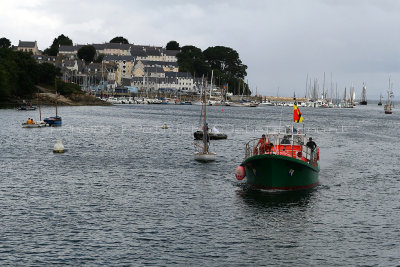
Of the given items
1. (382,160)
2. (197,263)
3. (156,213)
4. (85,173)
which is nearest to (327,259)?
(197,263)

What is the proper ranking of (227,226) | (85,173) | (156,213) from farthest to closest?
(85,173) → (156,213) → (227,226)

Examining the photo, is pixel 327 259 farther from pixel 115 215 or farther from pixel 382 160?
pixel 382 160

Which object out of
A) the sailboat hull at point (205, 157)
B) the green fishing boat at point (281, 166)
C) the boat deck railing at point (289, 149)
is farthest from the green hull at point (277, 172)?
the sailboat hull at point (205, 157)

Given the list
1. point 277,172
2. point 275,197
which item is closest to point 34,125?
point 277,172

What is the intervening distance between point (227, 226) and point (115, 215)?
803 cm

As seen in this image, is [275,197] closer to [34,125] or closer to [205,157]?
[205,157]

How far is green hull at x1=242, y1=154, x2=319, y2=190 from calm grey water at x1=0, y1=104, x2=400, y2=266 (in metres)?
1.22

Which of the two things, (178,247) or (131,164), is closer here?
(178,247)

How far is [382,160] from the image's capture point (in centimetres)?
7506

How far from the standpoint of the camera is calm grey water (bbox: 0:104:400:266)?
3158 centimetres

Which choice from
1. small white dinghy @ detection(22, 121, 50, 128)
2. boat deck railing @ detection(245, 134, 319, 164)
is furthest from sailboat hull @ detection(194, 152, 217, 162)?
small white dinghy @ detection(22, 121, 50, 128)

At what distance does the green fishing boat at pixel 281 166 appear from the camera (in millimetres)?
45688

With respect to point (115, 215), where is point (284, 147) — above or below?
above

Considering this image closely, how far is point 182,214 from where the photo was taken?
40312mm
